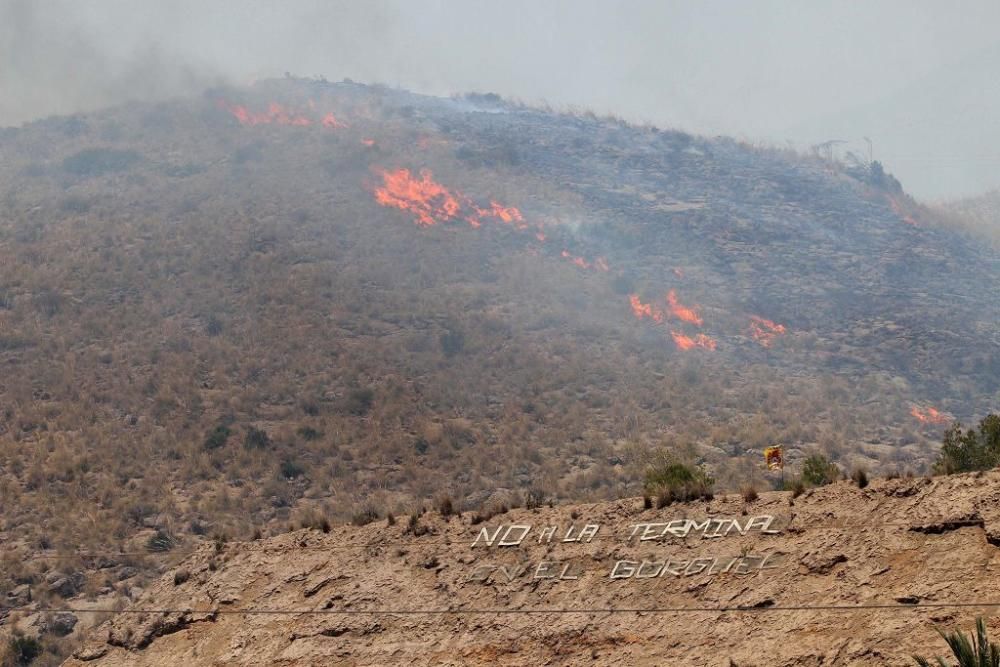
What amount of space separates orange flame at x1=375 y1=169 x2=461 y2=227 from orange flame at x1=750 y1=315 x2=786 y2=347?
2459 cm

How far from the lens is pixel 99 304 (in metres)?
52.0

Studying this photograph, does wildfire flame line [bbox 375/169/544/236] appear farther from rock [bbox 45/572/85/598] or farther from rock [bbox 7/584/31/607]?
rock [bbox 7/584/31/607]

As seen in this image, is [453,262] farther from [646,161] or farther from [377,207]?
[646,161]

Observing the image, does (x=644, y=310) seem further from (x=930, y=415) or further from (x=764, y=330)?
(x=930, y=415)

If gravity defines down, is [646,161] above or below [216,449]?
above

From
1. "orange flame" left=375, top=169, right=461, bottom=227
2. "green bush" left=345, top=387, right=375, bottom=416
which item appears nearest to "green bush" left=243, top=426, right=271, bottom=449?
"green bush" left=345, top=387, right=375, bottom=416

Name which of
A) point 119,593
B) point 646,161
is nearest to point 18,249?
point 119,593

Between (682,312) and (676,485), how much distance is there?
4086 centimetres

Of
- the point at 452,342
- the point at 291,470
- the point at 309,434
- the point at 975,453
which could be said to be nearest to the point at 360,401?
the point at 309,434

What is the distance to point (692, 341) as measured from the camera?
181ft

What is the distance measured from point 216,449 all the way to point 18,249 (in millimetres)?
30076

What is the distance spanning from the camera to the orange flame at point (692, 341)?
178ft

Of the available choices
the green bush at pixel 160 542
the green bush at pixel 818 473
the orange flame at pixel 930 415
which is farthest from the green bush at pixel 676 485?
the orange flame at pixel 930 415

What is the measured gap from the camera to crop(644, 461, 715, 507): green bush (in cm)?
1809
